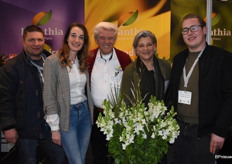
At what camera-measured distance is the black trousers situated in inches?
86.0

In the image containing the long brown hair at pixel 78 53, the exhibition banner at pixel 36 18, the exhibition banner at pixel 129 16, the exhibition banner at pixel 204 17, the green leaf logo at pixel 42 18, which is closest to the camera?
the long brown hair at pixel 78 53

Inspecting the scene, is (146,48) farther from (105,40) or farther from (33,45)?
(33,45)

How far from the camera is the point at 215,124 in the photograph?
2092 mm

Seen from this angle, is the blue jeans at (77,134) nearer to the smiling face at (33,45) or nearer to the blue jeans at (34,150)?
the blue jeans at (34,150)

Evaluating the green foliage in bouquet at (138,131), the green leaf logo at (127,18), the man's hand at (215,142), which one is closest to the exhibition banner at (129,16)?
the green leaf logo at (127,18)

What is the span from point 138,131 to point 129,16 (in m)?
4.14

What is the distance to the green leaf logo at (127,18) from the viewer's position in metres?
5.16

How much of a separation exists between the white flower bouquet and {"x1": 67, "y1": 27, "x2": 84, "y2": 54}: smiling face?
1.12 meters

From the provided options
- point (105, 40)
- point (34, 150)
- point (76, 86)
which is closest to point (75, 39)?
point (76, 86)

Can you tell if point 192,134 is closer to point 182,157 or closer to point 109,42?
point 182,157

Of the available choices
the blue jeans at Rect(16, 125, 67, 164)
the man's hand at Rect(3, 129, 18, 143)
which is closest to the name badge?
the blue jeans at Rect(16, 125, 67, 164)

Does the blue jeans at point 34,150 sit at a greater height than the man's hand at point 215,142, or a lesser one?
lesser

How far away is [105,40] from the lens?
2883 mm

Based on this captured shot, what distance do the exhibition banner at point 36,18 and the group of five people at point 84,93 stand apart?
238cm
